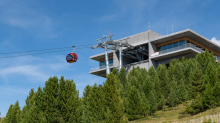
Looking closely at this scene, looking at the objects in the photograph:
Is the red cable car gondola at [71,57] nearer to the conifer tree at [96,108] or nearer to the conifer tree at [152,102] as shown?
the conifer tree at [96,108]

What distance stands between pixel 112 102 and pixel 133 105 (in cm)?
852

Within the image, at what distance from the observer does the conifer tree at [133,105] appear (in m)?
29.7

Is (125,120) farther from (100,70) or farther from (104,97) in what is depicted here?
(100,70)

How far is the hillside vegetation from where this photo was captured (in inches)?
885

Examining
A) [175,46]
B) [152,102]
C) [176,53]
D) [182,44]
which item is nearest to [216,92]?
[152,102]

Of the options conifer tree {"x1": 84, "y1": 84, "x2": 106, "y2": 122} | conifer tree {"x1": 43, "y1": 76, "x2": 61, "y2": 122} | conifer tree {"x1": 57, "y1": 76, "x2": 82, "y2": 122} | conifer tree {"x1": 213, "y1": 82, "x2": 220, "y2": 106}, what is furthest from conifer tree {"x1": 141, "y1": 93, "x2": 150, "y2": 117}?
conifer tree {"x1": 43, "y1": 76, "x2": 61, "y2": 122}

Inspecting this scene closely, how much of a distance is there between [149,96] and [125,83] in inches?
316

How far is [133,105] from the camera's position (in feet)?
98.5

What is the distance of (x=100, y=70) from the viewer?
59375 mm

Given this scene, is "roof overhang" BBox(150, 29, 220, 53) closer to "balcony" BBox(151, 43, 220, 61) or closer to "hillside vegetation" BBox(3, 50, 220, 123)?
"balcony" BBox(151, 43, 220, 61)

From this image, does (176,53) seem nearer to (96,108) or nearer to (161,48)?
(161,48)

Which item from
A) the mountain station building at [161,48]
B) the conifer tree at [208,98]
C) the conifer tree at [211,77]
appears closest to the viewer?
the conifer tree at [208,98]

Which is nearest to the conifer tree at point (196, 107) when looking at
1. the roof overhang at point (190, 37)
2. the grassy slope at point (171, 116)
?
the grassy slope at point (171, 116)

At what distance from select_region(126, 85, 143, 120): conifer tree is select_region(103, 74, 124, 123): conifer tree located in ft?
25.4
